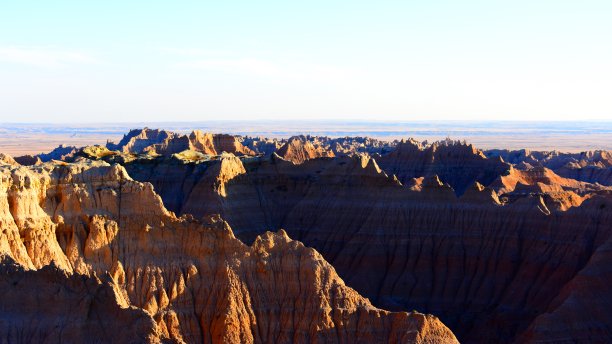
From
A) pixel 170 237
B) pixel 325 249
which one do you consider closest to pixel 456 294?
pixel 325 249

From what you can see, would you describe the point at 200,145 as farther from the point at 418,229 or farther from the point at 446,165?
the point at 418,229

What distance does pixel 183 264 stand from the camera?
171ft

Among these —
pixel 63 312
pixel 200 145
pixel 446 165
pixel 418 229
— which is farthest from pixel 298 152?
pixel 63 312

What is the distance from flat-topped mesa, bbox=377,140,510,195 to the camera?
13325 cm

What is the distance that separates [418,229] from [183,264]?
35.2 meters

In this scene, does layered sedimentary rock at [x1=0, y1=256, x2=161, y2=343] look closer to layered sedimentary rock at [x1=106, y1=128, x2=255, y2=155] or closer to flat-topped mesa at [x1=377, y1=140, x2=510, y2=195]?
layered sedimentary rock at [x1=106, y1=128, x2=255, y2=155]

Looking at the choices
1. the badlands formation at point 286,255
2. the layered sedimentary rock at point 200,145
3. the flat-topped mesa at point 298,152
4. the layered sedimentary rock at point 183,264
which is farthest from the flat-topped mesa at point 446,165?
the layered sedimentary rock at point 183,264

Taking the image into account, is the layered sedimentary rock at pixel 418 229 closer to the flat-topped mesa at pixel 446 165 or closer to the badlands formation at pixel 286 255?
the badlands formation at pixel 286 255

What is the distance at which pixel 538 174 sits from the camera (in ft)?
456

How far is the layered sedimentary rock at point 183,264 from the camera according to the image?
164 feet

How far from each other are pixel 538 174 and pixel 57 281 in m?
107

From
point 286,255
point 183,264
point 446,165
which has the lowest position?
point 446,165

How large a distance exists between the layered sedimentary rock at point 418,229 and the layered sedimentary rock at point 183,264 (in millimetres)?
20292

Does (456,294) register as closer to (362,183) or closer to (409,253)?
(409,253)
